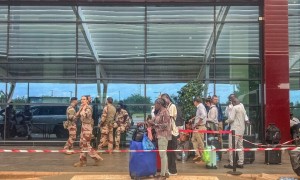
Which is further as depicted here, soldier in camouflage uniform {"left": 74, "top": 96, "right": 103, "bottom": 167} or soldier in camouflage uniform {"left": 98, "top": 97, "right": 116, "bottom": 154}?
soldier in camouflage uniform {"left": 98, "top": 97, "right": 116, "bottom": 154}

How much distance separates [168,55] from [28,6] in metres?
5.42

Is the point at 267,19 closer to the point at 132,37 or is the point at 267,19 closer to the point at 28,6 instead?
the point at 132,37

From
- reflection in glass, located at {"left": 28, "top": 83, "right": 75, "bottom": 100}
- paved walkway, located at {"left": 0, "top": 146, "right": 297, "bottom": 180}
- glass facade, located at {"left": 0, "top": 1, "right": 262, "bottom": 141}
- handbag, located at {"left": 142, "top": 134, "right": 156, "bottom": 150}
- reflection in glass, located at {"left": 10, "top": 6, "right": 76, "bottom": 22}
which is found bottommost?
paved walkway, located at {"left": 0, "top": 146, "right": 297, "bottom": 180}

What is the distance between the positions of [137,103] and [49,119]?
10.5ft

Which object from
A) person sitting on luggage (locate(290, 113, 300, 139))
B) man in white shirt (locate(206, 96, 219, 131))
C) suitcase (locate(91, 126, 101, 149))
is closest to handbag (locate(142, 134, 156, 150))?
man in white shirt (locate(206, 96, 219, 131))

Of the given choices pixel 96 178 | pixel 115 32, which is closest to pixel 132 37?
pixel 115 32

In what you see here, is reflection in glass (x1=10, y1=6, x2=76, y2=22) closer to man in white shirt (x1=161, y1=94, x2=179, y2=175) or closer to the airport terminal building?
the airport terminal building

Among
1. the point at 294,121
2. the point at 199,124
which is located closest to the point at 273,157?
the point at 199,124

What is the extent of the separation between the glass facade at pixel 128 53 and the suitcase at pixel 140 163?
7575 millimetres

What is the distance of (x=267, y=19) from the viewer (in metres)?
16.2

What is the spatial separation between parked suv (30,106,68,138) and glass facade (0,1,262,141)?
0.17ft

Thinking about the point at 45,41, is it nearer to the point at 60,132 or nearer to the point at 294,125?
the point at 60,132

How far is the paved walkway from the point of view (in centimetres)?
1034

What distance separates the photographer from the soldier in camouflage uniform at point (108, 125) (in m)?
14.7
